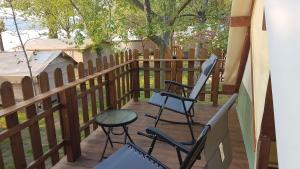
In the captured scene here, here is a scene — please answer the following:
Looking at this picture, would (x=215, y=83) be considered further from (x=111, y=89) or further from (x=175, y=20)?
(x=175, y=20)

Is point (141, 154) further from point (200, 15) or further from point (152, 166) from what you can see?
point (200, 15)

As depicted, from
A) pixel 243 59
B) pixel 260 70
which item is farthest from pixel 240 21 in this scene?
pixel 260 70

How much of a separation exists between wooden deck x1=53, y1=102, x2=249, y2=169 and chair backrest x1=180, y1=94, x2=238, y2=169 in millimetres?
1079

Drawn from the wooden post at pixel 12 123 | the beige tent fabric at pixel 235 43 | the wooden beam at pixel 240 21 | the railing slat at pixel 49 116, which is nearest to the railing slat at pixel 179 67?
the beige tent fabric at pixel 235 43

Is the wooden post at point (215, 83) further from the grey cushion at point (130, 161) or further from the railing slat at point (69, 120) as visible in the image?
the grey cushion at point (130, 161)

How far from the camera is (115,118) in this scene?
2695mm

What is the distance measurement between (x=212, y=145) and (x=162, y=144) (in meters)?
1.71

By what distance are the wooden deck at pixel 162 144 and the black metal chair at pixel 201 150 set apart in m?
0.82

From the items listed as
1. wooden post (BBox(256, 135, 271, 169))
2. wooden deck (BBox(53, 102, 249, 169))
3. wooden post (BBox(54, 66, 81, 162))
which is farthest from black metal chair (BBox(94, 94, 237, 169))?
wooden post (BBox(54, 66, 81, 162))

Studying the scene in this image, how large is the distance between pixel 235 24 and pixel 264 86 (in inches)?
57.2

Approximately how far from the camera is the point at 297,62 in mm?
741

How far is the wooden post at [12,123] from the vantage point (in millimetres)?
2029

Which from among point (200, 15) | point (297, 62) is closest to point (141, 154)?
point (297, 62)

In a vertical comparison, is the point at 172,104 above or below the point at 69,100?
below
